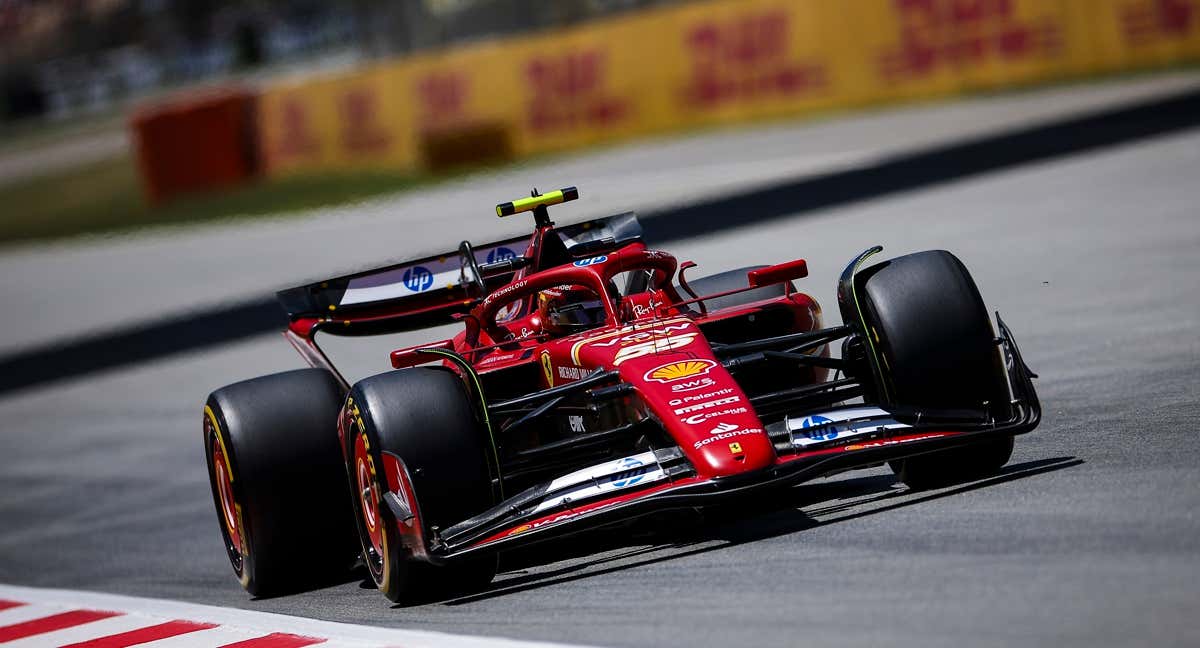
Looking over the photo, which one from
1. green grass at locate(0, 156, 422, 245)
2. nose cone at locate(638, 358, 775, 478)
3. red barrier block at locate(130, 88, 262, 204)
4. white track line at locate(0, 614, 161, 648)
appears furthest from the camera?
red barrier block at locate(130, 88, 262, 204)

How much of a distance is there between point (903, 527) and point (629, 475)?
3.14ft

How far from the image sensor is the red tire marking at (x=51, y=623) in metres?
7.61

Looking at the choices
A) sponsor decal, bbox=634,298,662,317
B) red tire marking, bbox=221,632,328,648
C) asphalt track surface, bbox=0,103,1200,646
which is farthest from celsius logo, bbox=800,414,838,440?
red tire marking, bbox=221,632,328,648

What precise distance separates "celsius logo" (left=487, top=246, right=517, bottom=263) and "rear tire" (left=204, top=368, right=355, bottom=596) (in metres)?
1.51

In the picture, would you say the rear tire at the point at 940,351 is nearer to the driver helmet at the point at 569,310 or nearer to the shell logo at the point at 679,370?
the shell logo at the point at 679,370

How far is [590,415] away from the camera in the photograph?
705cm

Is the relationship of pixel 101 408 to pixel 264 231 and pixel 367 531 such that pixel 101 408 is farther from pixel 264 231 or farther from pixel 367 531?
pixel 264 231

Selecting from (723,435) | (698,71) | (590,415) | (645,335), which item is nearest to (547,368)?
(590,415)

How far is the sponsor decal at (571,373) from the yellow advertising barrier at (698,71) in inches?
709

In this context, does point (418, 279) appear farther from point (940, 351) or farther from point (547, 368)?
point (940, 351)

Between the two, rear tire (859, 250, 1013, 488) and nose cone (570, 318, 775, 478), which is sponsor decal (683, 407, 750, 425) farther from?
rear tire (859, 250, 1013, 488)

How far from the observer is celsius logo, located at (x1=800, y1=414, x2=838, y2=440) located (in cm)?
640

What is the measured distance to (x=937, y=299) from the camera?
6.70 meters

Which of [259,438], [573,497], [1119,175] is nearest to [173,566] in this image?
[259,438]
